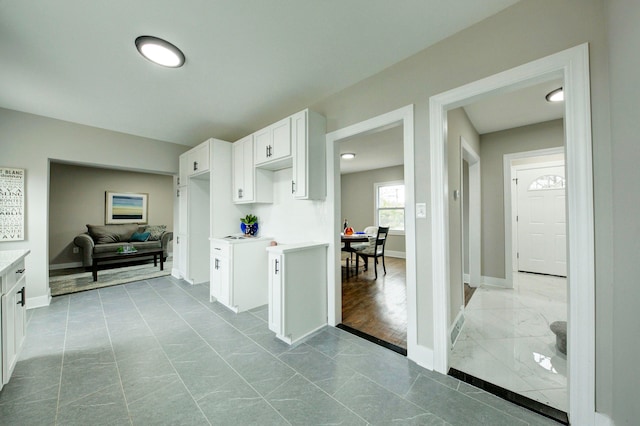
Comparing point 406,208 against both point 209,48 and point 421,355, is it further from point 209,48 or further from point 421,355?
point 209,48

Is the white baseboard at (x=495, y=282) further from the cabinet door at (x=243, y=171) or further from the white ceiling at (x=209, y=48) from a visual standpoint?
the cabinet door at (x=243, y=171)

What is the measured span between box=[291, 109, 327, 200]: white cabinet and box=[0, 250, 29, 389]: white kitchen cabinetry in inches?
81.9

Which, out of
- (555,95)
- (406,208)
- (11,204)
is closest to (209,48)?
(406,208)

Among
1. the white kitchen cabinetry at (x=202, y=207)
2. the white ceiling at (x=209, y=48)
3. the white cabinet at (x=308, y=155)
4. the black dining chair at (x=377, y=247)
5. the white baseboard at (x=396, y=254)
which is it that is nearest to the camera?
the white ceiling at (x=209, y=48)

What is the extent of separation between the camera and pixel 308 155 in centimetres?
241

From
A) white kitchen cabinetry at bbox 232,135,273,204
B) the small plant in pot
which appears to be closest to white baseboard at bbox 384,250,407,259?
the small plant in pot

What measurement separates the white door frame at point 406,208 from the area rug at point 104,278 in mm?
3818

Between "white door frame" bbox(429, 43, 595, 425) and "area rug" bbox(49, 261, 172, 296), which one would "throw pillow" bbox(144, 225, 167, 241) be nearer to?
"area rug" bbox(49, 261, 172, 296)

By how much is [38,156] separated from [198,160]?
1.95 meters

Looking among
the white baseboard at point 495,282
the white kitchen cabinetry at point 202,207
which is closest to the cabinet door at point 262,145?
the white kitchen cabinetry at point 202,207

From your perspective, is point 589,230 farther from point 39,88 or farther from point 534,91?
point 39,88

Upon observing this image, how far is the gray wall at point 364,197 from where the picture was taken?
6.80 metres

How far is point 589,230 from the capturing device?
1238mm

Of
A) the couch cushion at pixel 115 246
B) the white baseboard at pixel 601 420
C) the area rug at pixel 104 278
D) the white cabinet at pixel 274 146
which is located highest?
the white cabinet at pixel 274 146
